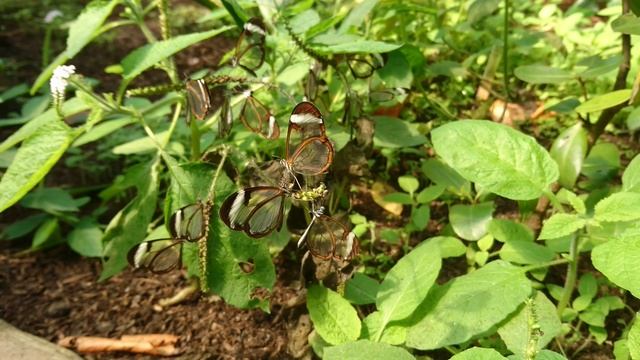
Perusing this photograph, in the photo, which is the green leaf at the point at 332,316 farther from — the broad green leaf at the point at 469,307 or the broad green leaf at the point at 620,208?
the broad green leaf at the point at 620,208

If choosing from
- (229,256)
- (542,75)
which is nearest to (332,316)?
(229,256)

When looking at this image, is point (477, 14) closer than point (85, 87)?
No

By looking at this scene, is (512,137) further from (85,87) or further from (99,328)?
(99,328)

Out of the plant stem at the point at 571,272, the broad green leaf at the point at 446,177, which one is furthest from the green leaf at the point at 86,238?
the plant stem at the point at 571,272

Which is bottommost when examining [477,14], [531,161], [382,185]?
[382,185]

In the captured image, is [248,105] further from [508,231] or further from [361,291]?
[508,231]

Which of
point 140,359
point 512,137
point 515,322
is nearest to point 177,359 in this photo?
point 140,359
